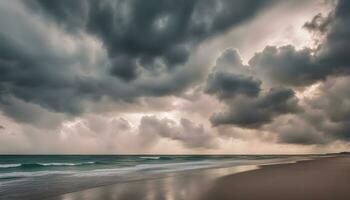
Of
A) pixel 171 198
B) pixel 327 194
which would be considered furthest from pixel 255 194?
pixel 171 198

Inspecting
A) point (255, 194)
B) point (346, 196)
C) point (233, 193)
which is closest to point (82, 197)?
point (233, 193)

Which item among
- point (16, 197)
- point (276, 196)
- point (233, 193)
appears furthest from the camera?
point (16, 197)

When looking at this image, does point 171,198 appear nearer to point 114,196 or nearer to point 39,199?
point 114,196

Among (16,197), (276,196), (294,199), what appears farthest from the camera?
(16,197)

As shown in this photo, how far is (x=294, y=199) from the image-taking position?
9.31 metres

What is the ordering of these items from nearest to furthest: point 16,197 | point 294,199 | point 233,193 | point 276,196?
point 294,199 < point 276,196 < point 233,193 < point 16,197

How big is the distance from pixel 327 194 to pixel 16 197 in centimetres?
1394

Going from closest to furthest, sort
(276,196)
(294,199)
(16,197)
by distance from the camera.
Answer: (294,199) < (276,196) < (16,197)

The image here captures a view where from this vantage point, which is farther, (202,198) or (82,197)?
(82,197)

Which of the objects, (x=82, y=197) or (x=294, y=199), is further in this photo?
(x=82, y=197)

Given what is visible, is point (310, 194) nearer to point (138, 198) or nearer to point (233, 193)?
point (233, 193)

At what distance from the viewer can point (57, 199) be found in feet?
36.7

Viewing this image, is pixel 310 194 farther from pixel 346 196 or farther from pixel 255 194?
pixel 255 194

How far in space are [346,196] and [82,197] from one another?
10.8m
